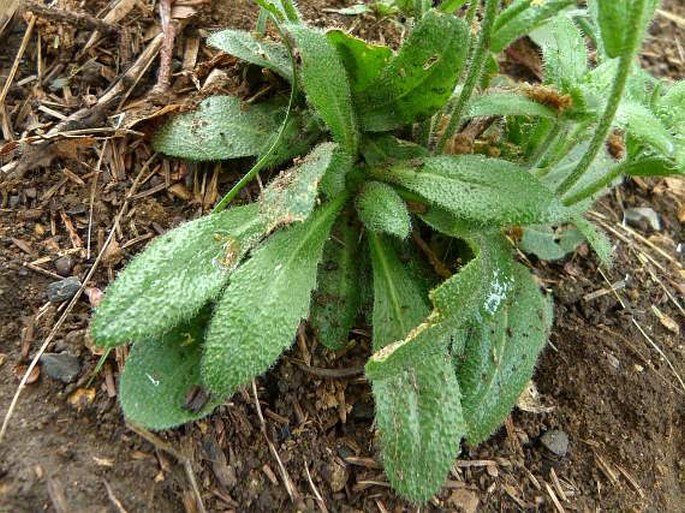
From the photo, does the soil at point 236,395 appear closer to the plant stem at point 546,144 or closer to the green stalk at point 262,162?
the green stalk at point 262,162

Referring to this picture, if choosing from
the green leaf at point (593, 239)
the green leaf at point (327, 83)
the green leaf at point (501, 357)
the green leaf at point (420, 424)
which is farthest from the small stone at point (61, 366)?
the green leaf at point (593, 239)

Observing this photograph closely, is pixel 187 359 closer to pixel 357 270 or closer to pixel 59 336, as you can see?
pixel 59 336

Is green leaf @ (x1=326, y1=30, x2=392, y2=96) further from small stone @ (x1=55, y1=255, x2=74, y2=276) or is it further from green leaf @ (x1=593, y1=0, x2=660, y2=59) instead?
small stone @ (x1=55, y1=255, x2=74, y2=276)

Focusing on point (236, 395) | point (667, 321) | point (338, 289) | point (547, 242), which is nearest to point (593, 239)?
point (547, 242)

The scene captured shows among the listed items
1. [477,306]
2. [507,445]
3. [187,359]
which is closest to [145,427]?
[187,359]

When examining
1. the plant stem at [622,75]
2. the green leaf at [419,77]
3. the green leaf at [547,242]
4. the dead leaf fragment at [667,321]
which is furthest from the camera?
the dead leaf fragment at [667,321]
